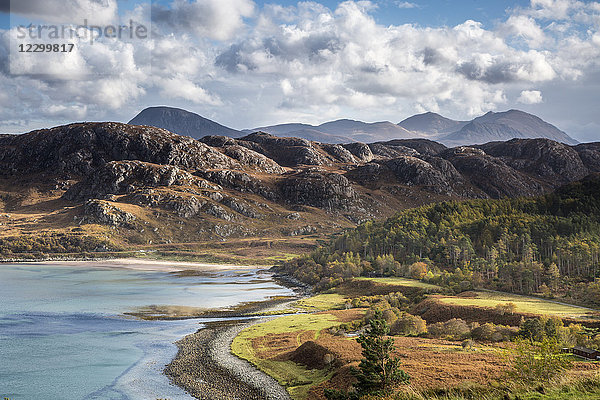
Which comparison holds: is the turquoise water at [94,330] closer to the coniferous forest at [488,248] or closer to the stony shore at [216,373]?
the stony shore at [216,373]

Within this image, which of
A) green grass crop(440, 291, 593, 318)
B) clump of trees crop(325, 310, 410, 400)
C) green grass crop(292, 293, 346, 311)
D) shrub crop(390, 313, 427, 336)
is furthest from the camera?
green grass crop(292, 293, 346, 311)

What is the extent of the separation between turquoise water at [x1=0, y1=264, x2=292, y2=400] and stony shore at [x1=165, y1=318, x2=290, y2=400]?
6.79ft

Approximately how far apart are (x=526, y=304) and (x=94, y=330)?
285ft

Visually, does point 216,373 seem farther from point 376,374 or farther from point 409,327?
point 409,327

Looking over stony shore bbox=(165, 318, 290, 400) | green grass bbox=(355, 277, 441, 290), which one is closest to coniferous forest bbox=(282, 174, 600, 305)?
green grass bbox=(355, 277, 441, 290)

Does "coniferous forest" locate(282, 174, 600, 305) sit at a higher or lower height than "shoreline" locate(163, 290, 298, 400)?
higher

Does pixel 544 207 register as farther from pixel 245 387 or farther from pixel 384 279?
pixel 245 387

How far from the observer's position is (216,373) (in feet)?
194

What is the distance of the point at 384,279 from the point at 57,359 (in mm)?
89999

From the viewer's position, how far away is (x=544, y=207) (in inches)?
6368

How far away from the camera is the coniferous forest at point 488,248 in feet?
349

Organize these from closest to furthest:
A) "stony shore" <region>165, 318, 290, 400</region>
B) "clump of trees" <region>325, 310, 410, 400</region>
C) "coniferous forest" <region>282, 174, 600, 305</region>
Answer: "clump of trees" <region>325, 310, 410, 400</region>, "stony shore" <region>165, 318, 290, 400</region>, "coniferous forest" <region>282, 174, 600, 305</region>

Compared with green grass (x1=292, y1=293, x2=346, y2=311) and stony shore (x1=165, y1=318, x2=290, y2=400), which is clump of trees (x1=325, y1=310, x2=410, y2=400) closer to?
stony shore (x1=165, y1=318, x2=290, y2=400)

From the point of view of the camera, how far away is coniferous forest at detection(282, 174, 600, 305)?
10625 cm
